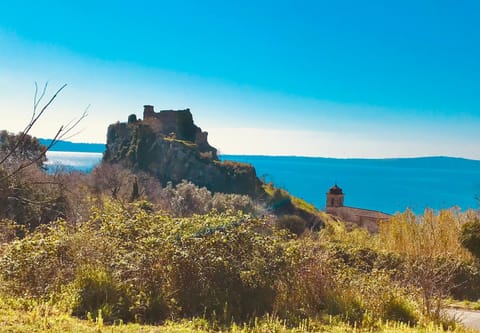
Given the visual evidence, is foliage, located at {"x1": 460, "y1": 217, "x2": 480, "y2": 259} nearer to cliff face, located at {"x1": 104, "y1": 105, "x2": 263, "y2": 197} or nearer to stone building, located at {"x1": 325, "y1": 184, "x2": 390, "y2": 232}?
stone building, located at {"x1": 325, "y1": 184, "x2": 390, "y2": 232}

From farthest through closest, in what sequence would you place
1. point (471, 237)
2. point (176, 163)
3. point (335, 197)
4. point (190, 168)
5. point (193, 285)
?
point (335, 197)
point (176, 163)
point (190, 168)
point (471, 237)
point (193, 285)

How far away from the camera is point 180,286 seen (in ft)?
17.8

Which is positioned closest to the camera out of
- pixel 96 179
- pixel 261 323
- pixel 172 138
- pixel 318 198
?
pixel 261 323

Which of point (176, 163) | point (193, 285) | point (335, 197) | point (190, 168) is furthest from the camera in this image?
point (335, 197)

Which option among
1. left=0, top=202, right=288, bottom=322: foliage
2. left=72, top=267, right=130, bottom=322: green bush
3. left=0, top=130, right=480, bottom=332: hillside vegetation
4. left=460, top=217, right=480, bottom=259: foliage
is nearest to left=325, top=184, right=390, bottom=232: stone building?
left=460, top=217, right=480, bottom=259: foliage

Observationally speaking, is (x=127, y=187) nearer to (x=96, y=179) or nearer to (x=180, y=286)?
(x=96, y=179)

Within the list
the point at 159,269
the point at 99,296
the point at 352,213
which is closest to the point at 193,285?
the point at 159,269

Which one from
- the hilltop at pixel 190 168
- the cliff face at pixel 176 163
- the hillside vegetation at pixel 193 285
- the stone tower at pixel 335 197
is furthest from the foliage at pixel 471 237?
the stone tower at pixel 335 197

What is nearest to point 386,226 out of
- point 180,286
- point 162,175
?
point 180,286

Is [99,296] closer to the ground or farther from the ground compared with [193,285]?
closer to the ground

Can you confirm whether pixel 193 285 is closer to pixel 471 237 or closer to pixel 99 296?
pixel 99 296

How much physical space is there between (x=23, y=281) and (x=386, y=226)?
12.5 metres

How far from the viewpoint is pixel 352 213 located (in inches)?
1768

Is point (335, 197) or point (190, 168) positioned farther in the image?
point (335, 197)
